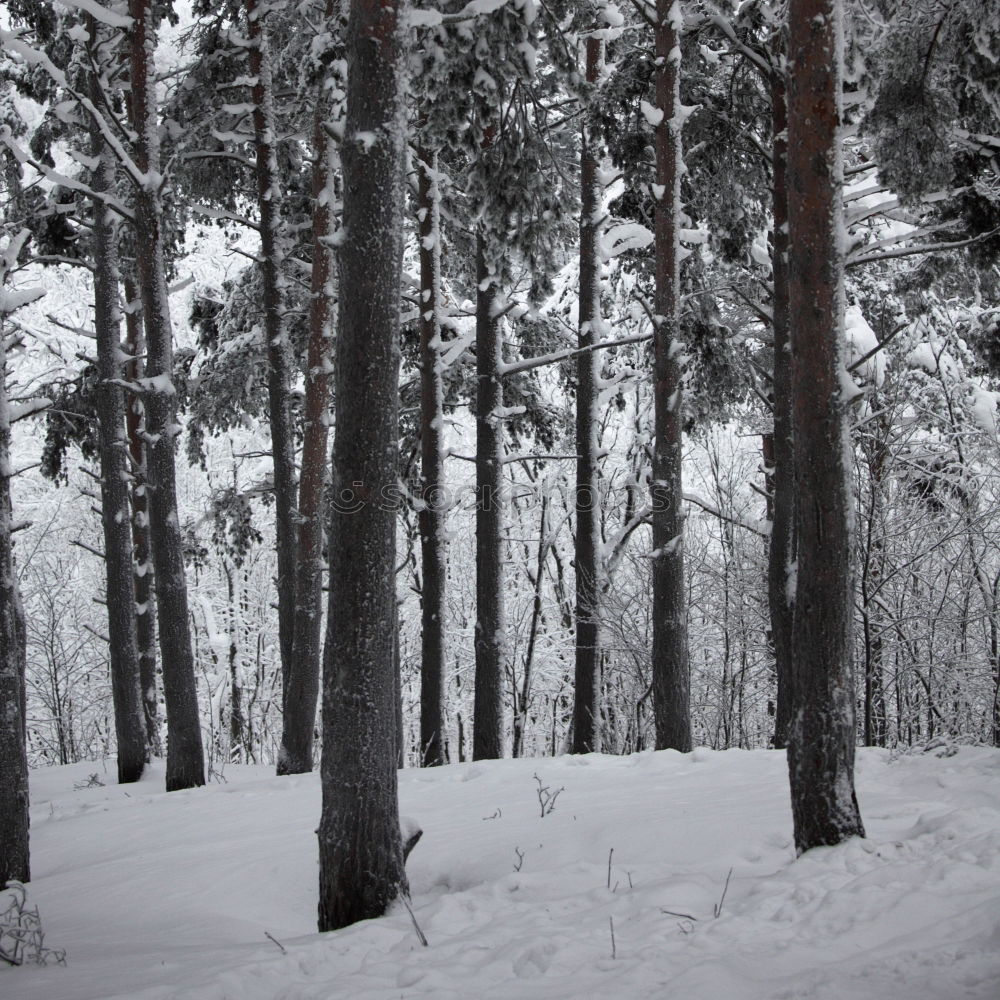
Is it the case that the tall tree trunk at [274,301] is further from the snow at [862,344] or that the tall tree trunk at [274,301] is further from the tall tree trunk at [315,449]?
the snow at [862,344]

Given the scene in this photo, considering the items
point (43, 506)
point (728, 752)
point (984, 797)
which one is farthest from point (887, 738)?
point (43, 506)

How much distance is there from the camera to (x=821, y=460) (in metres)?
4.98

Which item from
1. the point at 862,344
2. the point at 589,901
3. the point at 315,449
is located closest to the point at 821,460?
the point at 589,901

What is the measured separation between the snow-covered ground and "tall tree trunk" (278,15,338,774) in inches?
96.4

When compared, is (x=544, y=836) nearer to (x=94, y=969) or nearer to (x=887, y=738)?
(x=94, y=969)

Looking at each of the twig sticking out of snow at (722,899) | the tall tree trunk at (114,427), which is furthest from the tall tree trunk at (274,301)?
the twig sticking out of snow at (722,899)

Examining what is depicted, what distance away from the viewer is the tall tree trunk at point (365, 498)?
482 cm

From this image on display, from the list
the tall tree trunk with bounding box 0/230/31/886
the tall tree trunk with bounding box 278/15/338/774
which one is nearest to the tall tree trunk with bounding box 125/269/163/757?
the tall tree trunk with bounding box 278/15/338/774

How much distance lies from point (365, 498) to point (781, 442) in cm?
540

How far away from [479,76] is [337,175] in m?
5.38

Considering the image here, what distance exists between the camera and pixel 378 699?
486 centimetres

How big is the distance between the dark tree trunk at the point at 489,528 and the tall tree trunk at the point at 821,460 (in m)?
5.94

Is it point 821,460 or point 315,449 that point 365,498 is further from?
point 315,449

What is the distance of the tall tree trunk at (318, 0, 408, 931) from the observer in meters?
4.82
